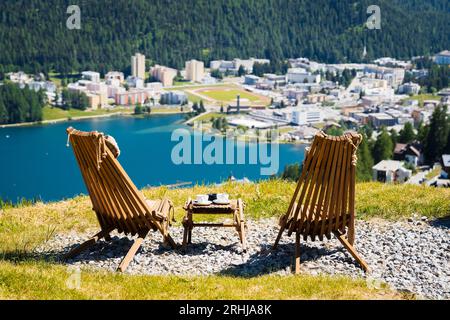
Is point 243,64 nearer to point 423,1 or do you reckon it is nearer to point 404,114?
point 404,114

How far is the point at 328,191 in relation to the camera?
14.8 feet

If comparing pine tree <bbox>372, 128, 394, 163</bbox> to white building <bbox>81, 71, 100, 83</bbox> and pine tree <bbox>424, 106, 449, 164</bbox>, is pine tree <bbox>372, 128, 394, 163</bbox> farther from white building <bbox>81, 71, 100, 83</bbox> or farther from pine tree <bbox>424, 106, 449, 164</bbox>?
white building <bbox>81, 71, 100, 83</bbox>

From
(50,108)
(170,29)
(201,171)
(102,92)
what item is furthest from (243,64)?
(201,171)

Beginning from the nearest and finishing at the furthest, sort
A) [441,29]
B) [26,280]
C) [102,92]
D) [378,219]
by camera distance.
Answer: [26,280] → [378,219] → [102,92] → [441,29]

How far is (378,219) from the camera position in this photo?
583cm

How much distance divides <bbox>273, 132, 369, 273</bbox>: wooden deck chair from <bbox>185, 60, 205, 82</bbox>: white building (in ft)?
266

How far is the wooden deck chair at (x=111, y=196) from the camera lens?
4.46 metres

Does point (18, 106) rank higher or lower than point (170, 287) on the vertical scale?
lower

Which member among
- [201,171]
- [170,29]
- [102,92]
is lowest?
[201,171]

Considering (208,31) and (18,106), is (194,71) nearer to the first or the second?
(208,31)

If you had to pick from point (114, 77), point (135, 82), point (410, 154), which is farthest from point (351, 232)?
point (114, 77)

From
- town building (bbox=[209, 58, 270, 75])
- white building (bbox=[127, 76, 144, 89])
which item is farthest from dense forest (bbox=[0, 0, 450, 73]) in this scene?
white building (bbox=[127, 76, 144, 89])

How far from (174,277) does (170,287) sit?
297 millimetres

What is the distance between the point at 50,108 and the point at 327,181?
194 feet
